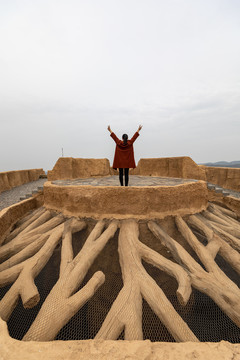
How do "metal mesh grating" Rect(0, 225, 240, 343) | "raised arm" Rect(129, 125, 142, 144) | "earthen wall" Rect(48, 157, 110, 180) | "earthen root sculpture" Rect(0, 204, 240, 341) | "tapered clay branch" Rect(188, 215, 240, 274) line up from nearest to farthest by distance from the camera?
"earthen root sculpture" Rect(0, 204, 240, 341), "tapered clay branch" Rect(188, 215, 240, 274), "metal mesh grating" Rect(0, 225, 240, 343), "raised arm" Rect(129, 125, 142, 144), "earthen wall" Rect(48, 157, 110, 180)

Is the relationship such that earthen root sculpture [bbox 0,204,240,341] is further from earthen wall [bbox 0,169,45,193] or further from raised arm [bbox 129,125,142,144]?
earthen wall [bbox 0,169,45,193]

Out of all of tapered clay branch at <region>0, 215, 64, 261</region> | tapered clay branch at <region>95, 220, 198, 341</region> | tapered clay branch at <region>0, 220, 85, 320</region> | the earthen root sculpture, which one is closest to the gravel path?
tapered clay branch at <region>0, 215, 64, 261</region>

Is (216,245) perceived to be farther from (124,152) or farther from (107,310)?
(124,152)

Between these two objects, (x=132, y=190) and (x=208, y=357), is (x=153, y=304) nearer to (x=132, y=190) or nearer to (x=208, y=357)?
(x=208, y=357)

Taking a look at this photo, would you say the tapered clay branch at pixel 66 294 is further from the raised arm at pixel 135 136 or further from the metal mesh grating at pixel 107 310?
the raised arm at pixel 135 136

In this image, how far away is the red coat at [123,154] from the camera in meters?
3.87

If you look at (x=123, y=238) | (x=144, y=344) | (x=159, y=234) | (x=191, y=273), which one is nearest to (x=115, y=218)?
(x=123, y=238)

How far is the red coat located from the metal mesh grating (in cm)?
153

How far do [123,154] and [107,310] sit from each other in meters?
2.93

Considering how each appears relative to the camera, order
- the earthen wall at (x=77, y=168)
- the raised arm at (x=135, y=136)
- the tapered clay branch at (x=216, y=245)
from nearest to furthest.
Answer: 1. the tapered clay branch at (x=216, y=245)
2. the raised arm at (x=135, y=136)
3. the earthen wall at (x=77, y=168)

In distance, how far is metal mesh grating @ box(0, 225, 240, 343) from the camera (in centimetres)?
289

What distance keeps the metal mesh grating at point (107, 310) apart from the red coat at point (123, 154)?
1.53m

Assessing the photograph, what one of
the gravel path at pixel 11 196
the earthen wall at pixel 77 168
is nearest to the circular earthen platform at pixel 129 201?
the gravel path at pixel 11 196

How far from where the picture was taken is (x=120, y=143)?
3881mm
